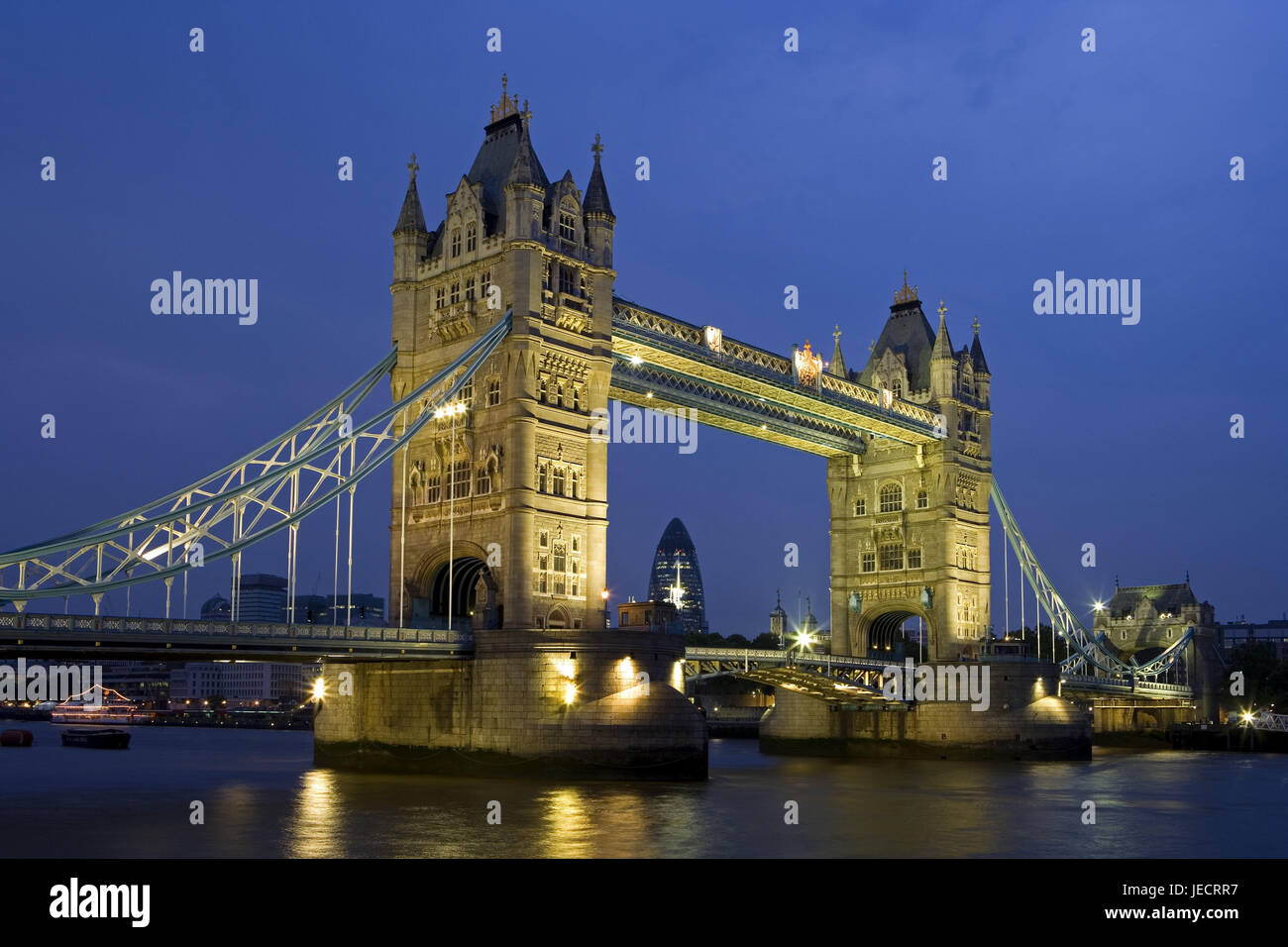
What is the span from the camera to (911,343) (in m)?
87.3

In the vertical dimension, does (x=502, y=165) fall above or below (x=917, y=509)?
above

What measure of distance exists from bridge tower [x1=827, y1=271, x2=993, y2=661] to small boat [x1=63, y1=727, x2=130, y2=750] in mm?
53202

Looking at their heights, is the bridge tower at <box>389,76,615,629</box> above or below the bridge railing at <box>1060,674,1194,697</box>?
above

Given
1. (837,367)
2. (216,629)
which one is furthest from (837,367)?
(216,629)

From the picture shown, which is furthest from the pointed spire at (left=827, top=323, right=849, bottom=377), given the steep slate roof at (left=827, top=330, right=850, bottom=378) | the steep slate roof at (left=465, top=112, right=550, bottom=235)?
the steep slate roof at (left=465, top=112, right=550, bottom=235)

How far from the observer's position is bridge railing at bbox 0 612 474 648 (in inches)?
1517

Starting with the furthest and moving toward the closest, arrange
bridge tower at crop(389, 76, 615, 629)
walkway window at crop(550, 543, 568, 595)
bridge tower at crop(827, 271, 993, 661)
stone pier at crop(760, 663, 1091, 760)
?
bridge tower at crop(827, 271, 993, 661) < stone pier at crop(760, 663, 1091, 760) < walkway window at crop(550, 543, 568, 595) < bridge tower at crop(389, 76, 615, 629)

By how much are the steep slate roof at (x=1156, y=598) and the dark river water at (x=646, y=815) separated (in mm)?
61358

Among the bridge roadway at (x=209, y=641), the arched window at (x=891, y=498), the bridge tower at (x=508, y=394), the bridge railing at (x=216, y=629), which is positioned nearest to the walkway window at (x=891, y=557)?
the arched window at (x=891, y=498)

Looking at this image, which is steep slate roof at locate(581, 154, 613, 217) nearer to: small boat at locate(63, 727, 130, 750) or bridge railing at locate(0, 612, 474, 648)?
bridge railing at locate(0, 612, 474, 648)

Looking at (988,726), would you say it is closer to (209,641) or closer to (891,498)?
(891,498)

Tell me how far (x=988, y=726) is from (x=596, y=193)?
128 feet

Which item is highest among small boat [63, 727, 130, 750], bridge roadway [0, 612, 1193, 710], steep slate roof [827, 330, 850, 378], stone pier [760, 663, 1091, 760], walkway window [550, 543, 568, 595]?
steep slate roof [827, 330, 850, 378]
